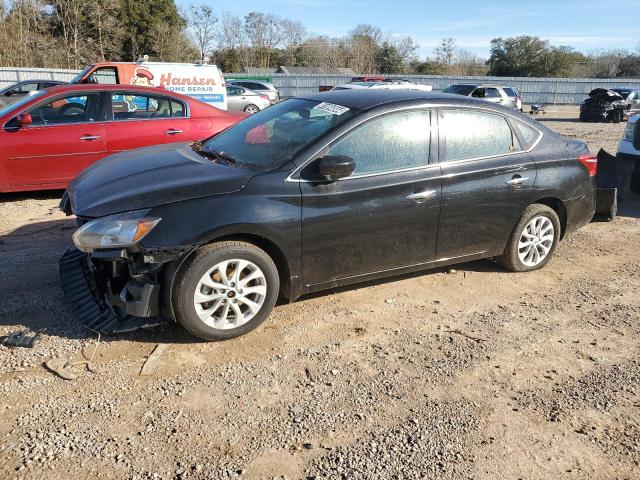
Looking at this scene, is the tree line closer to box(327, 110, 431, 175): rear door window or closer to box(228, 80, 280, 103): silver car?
box(228, 80, 280, 103): silver car

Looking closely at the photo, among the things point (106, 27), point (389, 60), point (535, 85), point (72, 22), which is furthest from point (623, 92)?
point (389, 60)

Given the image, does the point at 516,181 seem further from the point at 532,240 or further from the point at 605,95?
the point at 605,95

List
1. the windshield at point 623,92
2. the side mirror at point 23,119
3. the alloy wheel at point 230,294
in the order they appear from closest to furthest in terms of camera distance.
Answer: the alloy wheel at point 230,294
the side mirror at point 23,119
the windshield at point 623,92

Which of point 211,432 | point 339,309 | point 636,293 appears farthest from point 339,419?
point 636,293

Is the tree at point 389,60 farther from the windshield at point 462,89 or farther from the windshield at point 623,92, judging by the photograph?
the windshield at point 462,89

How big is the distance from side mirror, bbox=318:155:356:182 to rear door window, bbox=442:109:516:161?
1.01 meters

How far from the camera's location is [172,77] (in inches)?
615

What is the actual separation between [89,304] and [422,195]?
8.43 ft

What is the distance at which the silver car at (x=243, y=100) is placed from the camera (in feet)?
76.4

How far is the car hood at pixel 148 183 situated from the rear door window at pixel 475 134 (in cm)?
173

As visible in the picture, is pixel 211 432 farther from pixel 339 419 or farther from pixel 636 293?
pixel 636 293

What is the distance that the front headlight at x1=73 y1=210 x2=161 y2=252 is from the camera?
3.41 m

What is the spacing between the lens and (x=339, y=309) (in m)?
4.27

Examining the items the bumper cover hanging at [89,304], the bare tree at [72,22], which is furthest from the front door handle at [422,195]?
the bare tree at [72,22]
